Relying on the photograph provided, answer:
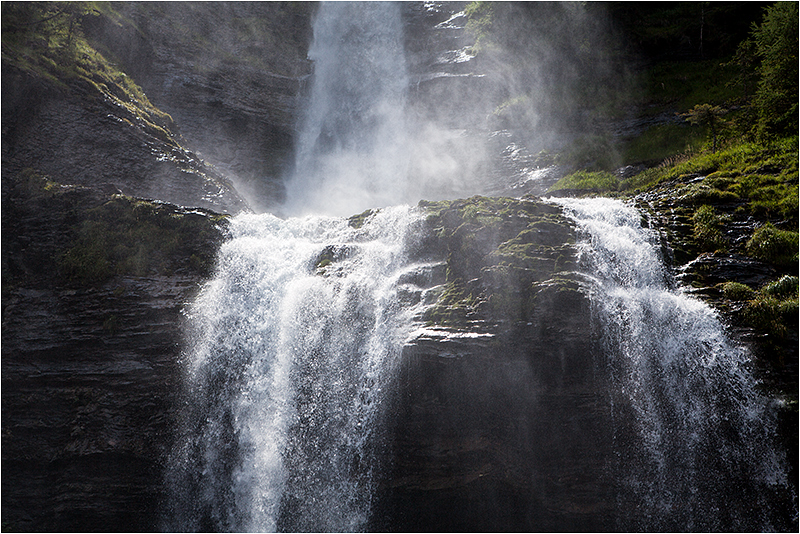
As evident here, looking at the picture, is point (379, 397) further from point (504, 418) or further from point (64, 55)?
point (64, 55)

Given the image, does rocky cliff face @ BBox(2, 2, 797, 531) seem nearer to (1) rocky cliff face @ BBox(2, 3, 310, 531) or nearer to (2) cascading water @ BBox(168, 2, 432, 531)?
(1) rocky cliff face @ BBox(2, 3, 310, 531)

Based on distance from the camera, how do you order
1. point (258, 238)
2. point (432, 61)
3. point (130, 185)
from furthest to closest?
1. point (432, 61)
2. point (130, 185)
3. point (258, 238)

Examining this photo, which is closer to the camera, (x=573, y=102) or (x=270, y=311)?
(x=270, y=311)

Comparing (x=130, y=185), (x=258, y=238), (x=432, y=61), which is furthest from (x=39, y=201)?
(x=432, y=61)

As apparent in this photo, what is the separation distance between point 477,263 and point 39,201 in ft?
42.2

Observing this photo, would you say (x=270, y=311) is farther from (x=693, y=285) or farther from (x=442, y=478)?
(x=693, y=285)

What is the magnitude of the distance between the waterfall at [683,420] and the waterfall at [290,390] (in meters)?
5.07

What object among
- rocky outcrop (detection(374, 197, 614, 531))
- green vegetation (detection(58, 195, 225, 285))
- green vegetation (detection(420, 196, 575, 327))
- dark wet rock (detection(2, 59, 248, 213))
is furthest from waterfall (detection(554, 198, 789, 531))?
dark wet rock (detection(2, 59, 248, 213))

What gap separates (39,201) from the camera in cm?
1369

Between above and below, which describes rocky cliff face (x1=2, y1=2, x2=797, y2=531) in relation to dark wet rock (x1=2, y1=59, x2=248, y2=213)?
below

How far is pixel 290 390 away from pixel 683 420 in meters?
8.81

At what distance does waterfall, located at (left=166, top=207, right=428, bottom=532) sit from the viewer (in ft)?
34.7

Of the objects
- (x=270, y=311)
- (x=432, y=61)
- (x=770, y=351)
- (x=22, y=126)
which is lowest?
(x=770, y=351)

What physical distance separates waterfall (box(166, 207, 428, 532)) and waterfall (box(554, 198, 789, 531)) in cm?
507
